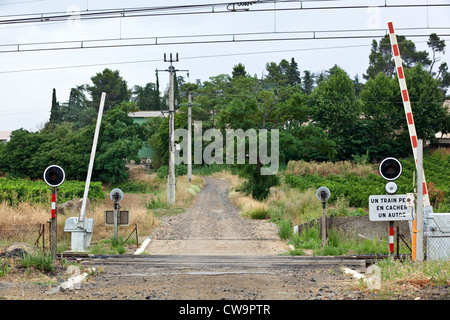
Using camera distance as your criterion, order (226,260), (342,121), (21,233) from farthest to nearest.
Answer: (342,121), (21,233), (226,260)

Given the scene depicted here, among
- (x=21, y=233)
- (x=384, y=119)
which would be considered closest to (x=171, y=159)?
(x=21, y=233)

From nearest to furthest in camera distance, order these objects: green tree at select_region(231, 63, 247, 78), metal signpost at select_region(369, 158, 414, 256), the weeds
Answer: the weeds
metal signpost at select_region(369, 158, 414, 256)
green tree at select_region(231, 63, 247, 78)

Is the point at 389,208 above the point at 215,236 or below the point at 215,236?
above

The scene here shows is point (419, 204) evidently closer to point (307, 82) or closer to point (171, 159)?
point (171, 159)

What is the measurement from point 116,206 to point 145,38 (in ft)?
Result: 20.3

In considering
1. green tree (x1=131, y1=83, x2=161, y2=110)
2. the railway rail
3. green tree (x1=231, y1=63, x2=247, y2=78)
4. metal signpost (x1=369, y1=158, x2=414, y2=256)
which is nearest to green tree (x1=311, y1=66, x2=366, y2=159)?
green tree (x1=231, y1=63, x2=247, y2=78)

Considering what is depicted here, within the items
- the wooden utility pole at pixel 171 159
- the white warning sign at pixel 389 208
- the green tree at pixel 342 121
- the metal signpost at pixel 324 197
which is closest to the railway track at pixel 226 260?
the white warning sign at pixel 389 208

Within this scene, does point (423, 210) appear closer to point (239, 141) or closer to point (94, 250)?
point (94, 250)

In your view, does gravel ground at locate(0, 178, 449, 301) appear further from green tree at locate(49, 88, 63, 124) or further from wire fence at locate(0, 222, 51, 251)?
green tree at locate(49, 88, 63, 124)

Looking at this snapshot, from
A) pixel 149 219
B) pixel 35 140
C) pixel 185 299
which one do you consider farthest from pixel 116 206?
pixel 35 140

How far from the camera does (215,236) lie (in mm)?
17766

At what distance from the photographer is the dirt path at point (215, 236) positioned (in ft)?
48.1

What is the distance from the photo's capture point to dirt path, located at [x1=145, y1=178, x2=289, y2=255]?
1466 centimetres

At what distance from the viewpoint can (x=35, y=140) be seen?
49719mm
